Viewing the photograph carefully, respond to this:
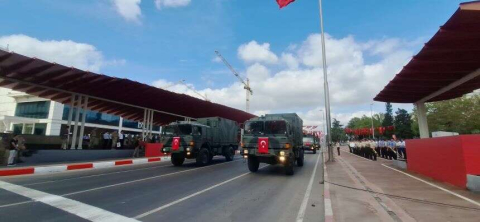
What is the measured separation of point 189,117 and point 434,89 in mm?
26278

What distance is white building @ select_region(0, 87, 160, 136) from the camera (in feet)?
163

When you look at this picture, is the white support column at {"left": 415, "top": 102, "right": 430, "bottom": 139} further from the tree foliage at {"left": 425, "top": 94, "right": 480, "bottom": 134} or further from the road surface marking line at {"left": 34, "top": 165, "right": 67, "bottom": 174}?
the tree foliage at {"left": 425, "top": 94, "right": 480, "bottom": 134}

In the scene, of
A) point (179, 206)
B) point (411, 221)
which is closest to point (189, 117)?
point (179, 206)

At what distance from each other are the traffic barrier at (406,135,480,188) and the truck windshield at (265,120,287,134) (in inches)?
231

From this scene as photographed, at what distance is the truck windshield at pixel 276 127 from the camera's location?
12367mm

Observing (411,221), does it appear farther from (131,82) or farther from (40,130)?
(40,130)

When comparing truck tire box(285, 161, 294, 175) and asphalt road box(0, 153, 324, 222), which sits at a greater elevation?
truck tire box(285, 161, 294, 175)

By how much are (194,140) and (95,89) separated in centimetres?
978

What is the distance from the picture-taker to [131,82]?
19.1m

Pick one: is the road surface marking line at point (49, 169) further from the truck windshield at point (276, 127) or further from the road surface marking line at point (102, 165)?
the truck windshield at point (276, 127)

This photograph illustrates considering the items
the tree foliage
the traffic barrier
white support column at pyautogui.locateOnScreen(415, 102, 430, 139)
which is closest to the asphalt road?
the traffic barrier

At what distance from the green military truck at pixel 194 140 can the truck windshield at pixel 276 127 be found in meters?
5.00

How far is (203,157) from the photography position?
1661cm

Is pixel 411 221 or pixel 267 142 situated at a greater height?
pixel 267 142
